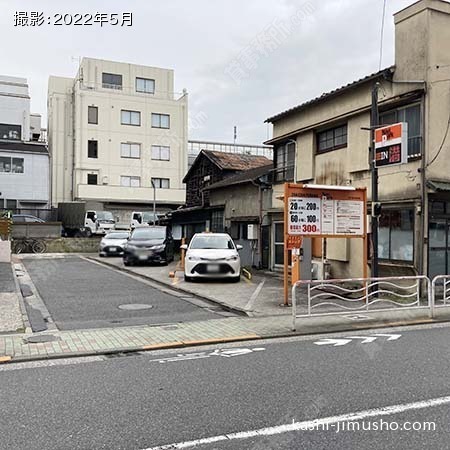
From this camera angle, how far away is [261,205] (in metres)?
19.8

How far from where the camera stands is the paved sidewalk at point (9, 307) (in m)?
9.05

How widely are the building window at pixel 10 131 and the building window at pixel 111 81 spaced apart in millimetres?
8597

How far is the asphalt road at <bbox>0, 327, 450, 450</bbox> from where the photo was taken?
4.25 meters

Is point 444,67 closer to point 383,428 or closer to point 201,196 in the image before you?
point 383,428

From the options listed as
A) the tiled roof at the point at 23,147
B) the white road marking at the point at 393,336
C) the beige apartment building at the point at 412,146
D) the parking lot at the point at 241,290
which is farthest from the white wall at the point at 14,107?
the white road marking at the point at 393,336

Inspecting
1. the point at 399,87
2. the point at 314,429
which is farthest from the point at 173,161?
the point at 314,429

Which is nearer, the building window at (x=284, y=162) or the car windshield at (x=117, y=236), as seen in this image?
the building window at (x=284, y=162)

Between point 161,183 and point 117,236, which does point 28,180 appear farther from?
point 117,236

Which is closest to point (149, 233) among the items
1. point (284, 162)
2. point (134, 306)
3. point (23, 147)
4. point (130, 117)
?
point (284, 162)

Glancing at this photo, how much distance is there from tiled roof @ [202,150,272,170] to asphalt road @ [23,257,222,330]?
976cm

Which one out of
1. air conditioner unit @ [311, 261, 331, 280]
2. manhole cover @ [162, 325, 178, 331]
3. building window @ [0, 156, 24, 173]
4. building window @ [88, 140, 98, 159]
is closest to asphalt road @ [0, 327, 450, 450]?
manhole cover @ [162, 325, 178, 331]

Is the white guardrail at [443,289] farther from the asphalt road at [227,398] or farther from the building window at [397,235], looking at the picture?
the asphalt road at [227,398]

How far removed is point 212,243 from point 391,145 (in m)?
7.05

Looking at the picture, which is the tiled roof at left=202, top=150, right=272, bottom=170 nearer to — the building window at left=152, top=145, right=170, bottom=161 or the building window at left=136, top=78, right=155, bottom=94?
the building window at left=152, top=145, right=170, bottom=161
